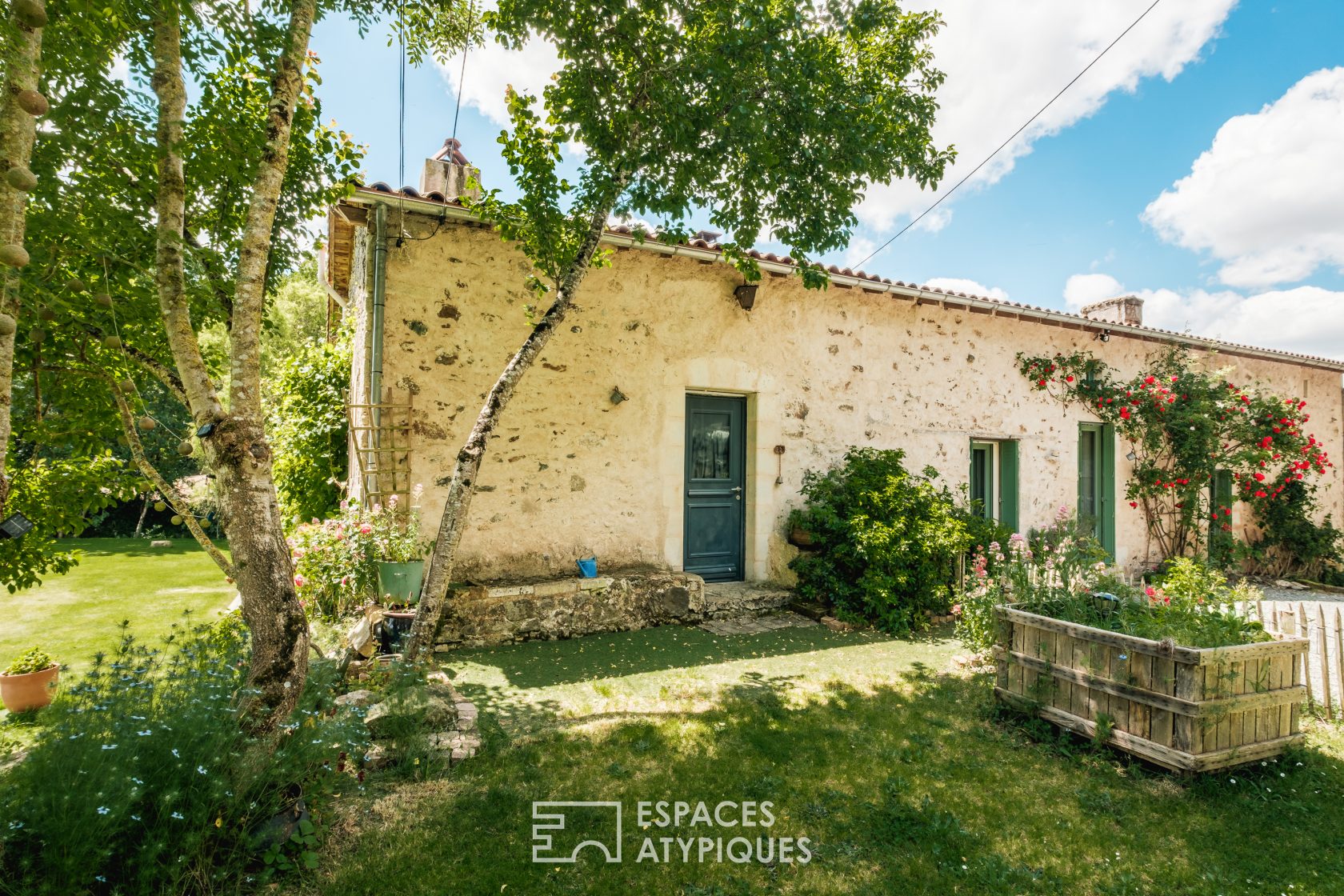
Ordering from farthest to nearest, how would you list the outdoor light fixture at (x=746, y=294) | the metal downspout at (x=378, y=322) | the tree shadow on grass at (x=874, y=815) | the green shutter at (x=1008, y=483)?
the green shutter at (x=1008, y=483)
the outdoor light fixture at (x=746, y=294)
the metal downspout at (x=378, y=322)
the tree shadow on grass at (x=874, y=815)

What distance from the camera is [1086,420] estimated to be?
31.1 ft

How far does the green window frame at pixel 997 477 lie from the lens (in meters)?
8.92

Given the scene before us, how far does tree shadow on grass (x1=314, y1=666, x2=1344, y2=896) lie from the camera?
242 centimetres

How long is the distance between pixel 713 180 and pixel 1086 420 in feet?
25.1

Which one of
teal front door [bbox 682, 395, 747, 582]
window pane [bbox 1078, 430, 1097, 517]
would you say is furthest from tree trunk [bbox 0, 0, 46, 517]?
window pane [bbox 1078, 430, 1097, 517]

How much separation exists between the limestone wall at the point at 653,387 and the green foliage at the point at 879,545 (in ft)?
1.49

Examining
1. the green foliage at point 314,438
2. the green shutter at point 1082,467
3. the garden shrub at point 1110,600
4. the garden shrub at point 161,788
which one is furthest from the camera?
the green shutter at point 1082,467

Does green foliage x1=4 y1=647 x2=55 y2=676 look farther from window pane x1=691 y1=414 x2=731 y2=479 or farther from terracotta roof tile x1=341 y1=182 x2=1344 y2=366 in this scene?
window pane x1=691 y1=414 x2=731 y2=479

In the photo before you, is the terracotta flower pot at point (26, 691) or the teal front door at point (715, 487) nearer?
the terracotta flower pot at point (26, 691)

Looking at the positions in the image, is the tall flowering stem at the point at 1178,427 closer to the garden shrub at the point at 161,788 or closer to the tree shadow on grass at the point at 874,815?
the tree shadow on grass at the point at 874,815

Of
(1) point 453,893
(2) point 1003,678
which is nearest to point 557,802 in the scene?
(1) point 453,893

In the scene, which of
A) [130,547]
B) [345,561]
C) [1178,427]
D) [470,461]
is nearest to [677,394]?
[470,461]

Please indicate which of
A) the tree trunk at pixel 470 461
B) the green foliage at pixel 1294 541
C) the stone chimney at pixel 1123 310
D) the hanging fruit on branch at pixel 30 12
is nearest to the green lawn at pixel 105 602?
the tree trunk at pixel 470 461

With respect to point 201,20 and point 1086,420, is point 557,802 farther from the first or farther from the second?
point 1086,420
